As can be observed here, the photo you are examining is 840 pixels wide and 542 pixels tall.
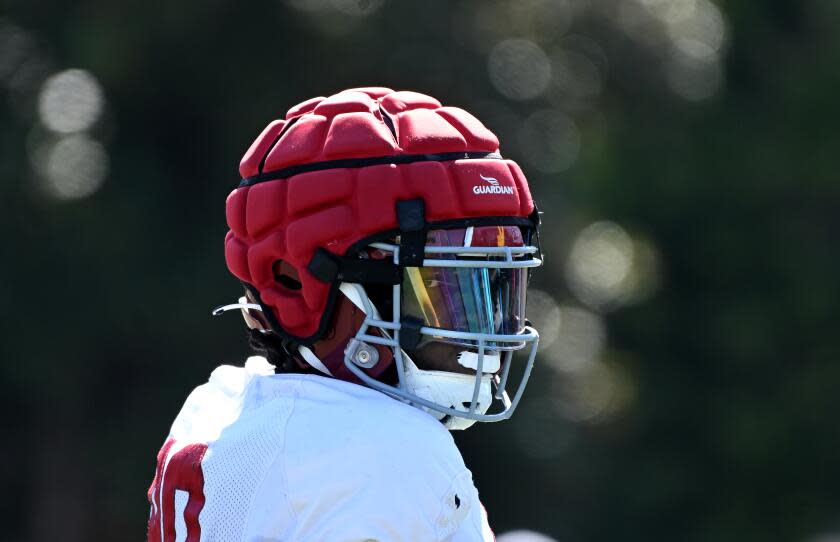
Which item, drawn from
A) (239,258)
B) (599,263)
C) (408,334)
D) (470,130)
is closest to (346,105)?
(470,130)

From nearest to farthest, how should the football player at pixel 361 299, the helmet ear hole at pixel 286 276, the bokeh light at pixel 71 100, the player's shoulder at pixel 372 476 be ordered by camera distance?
the player's shoulder at pixel 372 476, the football player at pixel 361 299, the helmet ear hole at pixel 286 276, the bokeh light at pixel 71 100

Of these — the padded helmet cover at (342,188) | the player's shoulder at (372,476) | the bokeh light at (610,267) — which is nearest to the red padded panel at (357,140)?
the padded helmet cover at (342,188)

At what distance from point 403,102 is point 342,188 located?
25 centimetres

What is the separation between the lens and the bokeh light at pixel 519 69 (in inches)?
260

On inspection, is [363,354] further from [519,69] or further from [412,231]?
[519,69]

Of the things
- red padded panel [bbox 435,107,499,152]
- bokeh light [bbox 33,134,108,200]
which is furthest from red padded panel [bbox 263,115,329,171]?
bokeh light [bbox 33,134,108,200]

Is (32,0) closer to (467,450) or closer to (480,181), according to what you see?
(467,450)

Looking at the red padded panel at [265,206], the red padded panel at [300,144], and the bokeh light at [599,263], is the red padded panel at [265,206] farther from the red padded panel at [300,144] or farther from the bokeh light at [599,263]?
the bokeh light at [599,263]

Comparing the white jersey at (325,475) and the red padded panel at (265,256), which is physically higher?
the red padded panel at (265,256)

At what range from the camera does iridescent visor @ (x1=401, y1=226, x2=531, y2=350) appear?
2.14 meters

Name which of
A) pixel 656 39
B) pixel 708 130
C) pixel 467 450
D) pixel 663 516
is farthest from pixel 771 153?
pixel 467 450

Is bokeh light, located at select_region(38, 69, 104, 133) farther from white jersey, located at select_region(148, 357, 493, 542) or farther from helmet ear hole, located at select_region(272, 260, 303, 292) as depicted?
white jersey, located at select_region(148, 357, 493, 542)

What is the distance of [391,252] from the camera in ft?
6.98

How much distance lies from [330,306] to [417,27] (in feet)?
14.4
